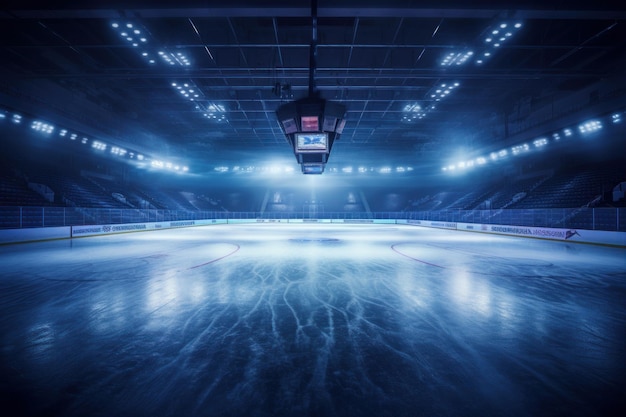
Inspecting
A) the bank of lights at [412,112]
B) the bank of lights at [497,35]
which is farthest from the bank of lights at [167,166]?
the bank of lights at [497,35]

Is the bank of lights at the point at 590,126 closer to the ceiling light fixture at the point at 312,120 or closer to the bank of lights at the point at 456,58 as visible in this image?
the bank of lights at the point at 456,58

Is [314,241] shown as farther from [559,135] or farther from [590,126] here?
[559,135]

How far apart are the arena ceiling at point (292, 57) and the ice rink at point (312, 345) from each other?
325 inches

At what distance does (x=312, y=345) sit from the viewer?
3139 millimetres

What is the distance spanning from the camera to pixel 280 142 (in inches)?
→ 1020

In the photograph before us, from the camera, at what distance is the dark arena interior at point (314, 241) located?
98.0 inches

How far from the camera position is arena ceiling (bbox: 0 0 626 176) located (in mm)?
7852

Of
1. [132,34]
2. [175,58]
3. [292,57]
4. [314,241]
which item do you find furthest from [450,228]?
[132,34]

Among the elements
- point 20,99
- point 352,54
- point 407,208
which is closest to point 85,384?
point 352,54

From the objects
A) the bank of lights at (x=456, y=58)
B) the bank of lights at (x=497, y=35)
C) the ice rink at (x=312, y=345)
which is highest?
the bank of lights at (x=456, y=58)

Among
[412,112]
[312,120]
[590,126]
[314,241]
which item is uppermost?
[412,112]

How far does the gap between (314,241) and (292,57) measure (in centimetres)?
953

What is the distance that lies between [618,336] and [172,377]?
574cm

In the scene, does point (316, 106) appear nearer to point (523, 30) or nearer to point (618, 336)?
point (618, 336)
